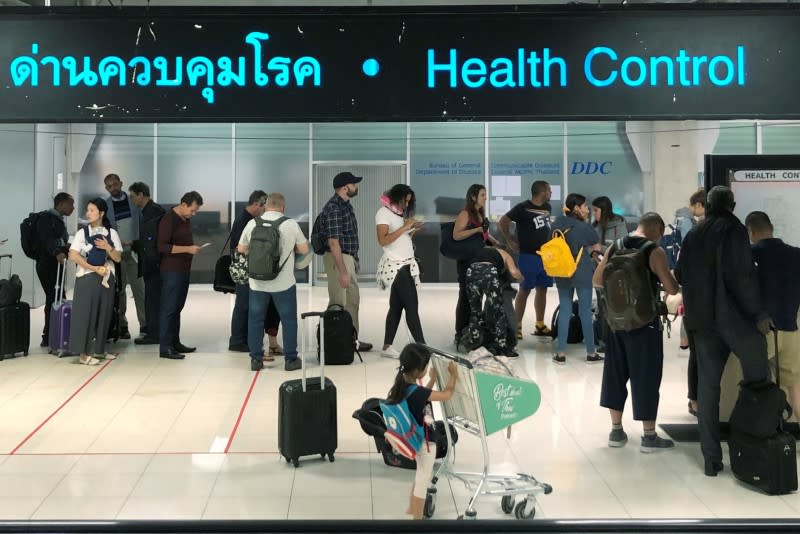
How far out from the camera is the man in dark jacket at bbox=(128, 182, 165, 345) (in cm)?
910

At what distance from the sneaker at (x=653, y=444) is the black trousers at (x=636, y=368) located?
126mm

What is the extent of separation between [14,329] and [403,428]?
18.4ft

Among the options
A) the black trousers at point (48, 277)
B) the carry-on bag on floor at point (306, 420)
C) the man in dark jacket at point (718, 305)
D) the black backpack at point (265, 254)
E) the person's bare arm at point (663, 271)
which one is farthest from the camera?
the black trousers at point (48, 277)

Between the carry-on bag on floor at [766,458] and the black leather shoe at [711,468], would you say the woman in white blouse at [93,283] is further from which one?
the carry-on bag on floor at [766,458]

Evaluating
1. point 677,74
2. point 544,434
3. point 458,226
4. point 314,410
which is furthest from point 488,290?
point 677,74

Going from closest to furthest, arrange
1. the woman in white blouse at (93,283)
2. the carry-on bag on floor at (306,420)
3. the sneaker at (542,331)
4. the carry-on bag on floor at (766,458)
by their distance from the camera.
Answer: the carry-on bag on floor at (766,458), the carry-on bag on floor at (306,420), the woman in white blouse at (93,283), the sneaker at (542,331)

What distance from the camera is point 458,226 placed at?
869 centimetres

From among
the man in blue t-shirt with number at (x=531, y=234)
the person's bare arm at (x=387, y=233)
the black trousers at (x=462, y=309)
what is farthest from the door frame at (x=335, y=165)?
the person's bare arm at (x=387, y=233)

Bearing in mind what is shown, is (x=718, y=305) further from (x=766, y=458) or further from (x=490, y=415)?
(x=490, y=415)

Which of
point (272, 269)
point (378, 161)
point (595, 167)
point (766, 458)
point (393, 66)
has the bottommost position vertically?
point (766, 458)

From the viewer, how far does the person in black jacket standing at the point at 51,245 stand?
9.23 metres

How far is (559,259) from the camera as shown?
27.6ft

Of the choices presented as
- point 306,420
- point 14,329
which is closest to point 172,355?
point 14,329

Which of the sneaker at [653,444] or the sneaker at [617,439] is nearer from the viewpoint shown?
the sneaker at [653,444]
